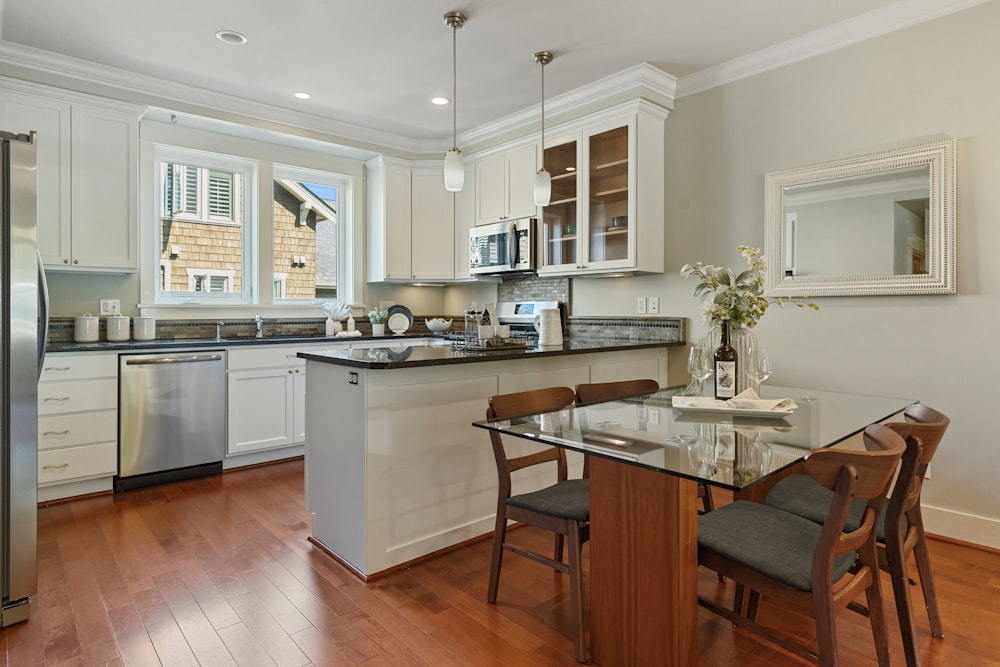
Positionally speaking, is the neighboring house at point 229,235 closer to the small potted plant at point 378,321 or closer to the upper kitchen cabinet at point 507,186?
the small potted plant at point 378,321

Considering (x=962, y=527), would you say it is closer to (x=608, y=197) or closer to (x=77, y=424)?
(x=608, y=197)

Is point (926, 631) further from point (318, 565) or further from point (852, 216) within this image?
point (318, 565)

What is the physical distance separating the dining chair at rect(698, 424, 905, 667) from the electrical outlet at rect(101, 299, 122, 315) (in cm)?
402

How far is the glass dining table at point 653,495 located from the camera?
58.3 inches

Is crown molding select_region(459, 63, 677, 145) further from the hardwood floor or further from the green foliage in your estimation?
the hardwood floor

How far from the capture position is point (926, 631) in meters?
1.97

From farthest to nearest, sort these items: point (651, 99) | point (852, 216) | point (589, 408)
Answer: point (651, 99) < point (852, 216) < point (589, 408)

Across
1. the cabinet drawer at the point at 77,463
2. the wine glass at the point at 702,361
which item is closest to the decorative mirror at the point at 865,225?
the wine glass at the point at 702,361

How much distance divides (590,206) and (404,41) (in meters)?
1.57

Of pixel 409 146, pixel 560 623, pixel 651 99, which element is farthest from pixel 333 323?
pixel 560 623

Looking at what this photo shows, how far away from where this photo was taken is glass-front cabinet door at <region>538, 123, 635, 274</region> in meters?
3.72

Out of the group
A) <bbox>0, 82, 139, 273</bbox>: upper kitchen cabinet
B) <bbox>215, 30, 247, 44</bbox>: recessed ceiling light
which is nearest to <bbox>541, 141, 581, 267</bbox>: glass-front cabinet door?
<bbox>215, 30, 247, 44</bbox>: recessed ceiling light

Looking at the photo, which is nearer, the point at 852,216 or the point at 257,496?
the point at 852,216

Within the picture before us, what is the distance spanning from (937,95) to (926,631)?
2.43 metres
